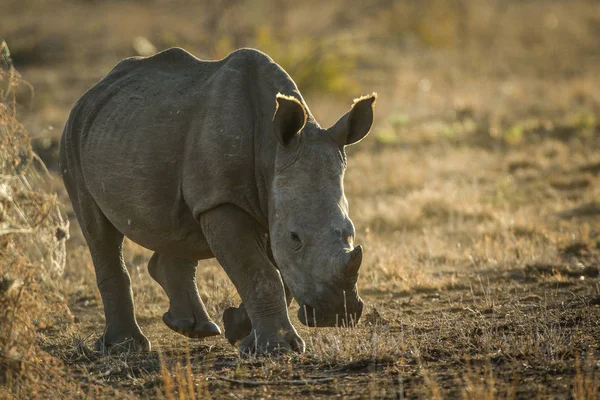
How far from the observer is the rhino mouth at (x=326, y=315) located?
545 centimetres

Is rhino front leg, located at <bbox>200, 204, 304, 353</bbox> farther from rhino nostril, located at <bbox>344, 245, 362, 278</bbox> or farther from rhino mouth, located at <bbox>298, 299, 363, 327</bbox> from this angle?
rhino nostril, located at <bbox>344, 245, 362, 278</bbox>

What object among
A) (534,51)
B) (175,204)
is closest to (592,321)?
(175,204)

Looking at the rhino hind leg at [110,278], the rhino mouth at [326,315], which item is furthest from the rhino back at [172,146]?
the rhino mouth at [326,315]

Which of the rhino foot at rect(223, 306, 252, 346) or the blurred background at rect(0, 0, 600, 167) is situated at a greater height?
the blurred background at rect(0, 0, 600, 167)

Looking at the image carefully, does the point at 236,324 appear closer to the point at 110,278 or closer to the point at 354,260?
the point at 110,278

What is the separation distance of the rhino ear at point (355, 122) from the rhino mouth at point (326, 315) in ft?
3.62

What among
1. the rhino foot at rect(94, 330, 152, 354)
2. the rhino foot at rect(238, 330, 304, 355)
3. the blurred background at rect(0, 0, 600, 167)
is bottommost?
the rhino foot at rect(238, 330, 304, 355)

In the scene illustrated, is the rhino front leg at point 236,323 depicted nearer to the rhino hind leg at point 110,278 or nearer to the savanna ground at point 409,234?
the savanna ground at point 409,234

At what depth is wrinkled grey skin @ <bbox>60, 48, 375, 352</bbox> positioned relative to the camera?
5.66 meters

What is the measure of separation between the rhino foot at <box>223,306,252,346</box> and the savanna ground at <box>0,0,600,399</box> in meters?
0.15

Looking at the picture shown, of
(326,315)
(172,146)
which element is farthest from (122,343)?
(326,315)

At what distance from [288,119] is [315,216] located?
2.05ft

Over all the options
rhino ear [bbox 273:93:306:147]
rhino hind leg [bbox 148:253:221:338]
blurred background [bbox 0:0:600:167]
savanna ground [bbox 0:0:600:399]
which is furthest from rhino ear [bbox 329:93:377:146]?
blurred background [bbox 0:0:600:167]

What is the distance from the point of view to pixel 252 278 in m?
5.99
